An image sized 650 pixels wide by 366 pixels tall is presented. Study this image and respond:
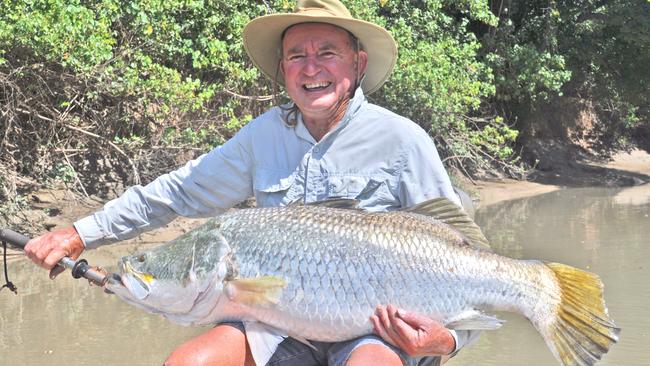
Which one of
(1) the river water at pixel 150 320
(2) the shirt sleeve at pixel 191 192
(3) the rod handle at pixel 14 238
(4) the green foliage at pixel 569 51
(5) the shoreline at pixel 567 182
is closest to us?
(3) the rod handle at pixel 14 238

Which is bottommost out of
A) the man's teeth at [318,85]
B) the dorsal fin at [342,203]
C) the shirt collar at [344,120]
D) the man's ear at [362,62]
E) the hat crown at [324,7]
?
the dorsal fin at [342,203]

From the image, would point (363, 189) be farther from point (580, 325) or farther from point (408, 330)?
point (580, 325)

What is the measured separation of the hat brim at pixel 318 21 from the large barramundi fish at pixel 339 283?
822 mm

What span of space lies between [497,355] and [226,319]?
320 centimetres

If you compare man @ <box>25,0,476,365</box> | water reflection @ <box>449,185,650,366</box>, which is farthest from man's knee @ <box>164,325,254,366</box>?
water reflection @ <box>449,185,650,366</box>

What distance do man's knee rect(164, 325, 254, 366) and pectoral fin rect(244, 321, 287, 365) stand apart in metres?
0.05

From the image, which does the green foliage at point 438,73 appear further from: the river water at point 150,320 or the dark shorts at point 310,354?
the dark shorts at point 310,354

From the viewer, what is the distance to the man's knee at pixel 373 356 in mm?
2646

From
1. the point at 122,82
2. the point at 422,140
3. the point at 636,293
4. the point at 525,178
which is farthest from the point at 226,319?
the point at 525,178

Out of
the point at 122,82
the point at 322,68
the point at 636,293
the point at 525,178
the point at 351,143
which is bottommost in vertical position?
the point at 525,178

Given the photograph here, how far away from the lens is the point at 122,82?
8.98 metres

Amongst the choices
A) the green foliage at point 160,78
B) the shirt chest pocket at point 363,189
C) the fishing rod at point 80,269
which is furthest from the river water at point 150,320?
the shirt chest pocket at point 363,189

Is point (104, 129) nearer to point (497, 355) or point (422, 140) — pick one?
point (497, 355)

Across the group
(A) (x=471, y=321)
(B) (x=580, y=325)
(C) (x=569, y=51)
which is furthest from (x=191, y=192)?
(C) (x=569, y=51)
